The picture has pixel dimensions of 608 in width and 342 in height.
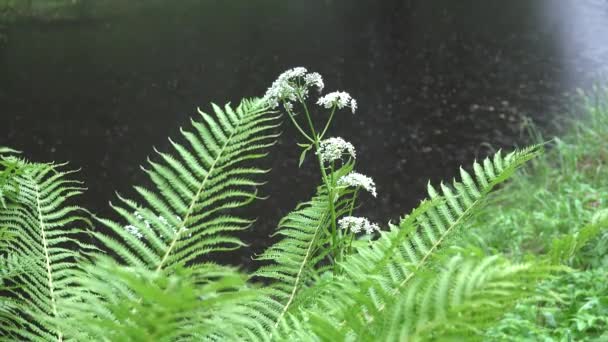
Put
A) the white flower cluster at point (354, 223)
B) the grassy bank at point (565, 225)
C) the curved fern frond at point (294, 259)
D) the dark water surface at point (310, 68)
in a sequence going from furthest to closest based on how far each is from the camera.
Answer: the dark water surface at point (310, 68) → the grassy bank at point (565, 225) → the white flower cluster at point (354, 223) → the curved fern frond at point (294, 259)

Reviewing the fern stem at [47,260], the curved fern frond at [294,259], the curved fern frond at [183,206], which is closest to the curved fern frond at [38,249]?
the fern stem at [47,260]

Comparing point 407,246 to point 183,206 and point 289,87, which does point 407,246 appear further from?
point 289,87

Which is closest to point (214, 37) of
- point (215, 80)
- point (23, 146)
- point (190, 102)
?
point (215, 80)

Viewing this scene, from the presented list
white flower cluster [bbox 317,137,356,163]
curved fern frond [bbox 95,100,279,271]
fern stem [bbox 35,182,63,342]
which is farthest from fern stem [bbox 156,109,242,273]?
white flower cluster [bbox 317,137,356,163]

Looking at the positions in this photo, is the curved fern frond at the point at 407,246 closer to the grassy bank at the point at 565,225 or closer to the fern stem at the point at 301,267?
the fern stem at the point at 301,267

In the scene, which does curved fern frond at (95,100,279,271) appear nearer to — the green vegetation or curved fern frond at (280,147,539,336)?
the green vegetation

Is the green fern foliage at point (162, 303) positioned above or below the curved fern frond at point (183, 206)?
below

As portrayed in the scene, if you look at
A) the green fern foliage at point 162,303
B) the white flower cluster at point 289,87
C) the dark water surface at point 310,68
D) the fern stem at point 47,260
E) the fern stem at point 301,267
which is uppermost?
the dark water surface at point 310,68
